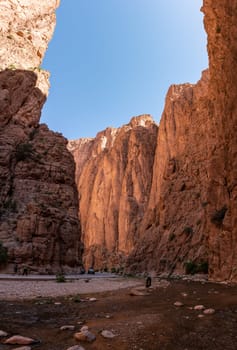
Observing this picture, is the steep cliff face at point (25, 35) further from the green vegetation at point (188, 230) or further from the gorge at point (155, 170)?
the green vegetation at point (188, 230)

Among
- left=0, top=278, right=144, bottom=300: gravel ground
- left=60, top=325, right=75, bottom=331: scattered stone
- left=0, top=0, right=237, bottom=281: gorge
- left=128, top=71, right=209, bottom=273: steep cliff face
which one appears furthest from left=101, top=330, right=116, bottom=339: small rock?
left=128, top=71, right=209, bottom=273: steep cliff face

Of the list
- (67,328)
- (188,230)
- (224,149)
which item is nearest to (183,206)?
(188,230)

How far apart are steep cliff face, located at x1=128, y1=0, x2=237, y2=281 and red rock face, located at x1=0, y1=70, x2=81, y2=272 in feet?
39.7

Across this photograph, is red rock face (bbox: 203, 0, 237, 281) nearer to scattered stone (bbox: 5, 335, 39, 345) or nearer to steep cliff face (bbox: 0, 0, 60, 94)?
scattered stone (bbox: 5, 335, 39, 345)

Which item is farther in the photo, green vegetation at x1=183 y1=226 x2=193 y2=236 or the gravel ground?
green vegetation at x1=183 y1=226 x2=193 y2=236

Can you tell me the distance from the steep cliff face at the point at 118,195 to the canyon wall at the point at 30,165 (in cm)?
3416

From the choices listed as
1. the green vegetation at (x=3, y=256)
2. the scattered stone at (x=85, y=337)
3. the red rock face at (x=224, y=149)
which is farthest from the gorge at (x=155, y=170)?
the scattered stone at (x=85, y=337)

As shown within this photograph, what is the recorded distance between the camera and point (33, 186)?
114 feet

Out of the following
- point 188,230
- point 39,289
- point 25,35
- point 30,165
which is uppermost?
point 25,35

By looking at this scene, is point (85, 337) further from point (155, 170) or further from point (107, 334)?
point (155, 170)

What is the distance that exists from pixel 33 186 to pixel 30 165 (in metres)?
2.55

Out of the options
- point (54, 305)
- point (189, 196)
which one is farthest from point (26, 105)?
point (54, 305)

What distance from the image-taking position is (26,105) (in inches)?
1581

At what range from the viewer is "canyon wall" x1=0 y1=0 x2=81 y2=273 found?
29.9 meters
